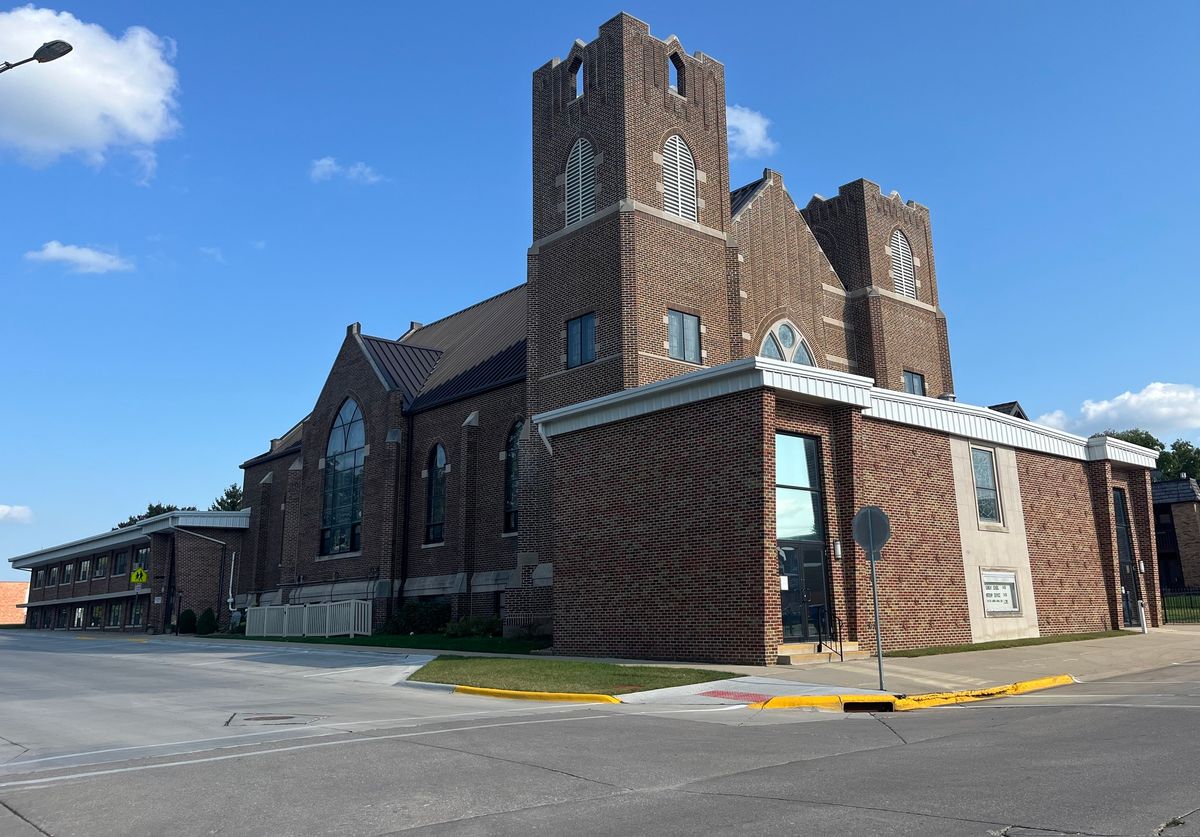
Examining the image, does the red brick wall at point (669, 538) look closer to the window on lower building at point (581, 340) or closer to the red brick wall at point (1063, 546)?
the window on lower building at point (581, 340)

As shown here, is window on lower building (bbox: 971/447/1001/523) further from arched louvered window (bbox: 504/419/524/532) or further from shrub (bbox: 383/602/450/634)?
shrub (bbox: 383/602/450/634)

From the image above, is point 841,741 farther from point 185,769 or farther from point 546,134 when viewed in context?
point 546,134

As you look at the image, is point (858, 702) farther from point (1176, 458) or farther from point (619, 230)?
point (1176, 458)

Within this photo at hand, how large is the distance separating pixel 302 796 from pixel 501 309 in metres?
37.0

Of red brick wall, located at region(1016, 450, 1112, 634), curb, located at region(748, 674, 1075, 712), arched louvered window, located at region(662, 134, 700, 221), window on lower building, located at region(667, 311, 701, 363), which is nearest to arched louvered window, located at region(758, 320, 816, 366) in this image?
window on lower building, located at region(667, 311, 701, 363)

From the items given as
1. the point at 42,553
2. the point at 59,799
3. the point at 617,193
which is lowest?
the point at 59,799

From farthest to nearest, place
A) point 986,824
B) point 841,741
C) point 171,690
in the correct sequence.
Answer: point 171,690 < point 841,741 < point 986,824

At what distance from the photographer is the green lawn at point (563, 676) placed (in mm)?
15703

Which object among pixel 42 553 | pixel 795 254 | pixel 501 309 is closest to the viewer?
pixel 795 254

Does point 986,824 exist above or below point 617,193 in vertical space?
below

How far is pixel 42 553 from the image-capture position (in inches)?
2657

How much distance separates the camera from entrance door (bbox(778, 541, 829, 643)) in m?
19.9

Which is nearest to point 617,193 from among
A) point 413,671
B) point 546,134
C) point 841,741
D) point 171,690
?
point 546,134

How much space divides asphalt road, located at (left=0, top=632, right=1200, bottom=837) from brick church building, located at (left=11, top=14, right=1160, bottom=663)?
703cm
